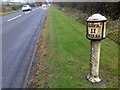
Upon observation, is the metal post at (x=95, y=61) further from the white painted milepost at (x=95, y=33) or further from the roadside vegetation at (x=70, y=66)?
the roadside vegetation at (x=70, y=66)

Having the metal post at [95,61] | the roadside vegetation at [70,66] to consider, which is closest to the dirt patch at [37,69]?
the roadside vegetation at [70,66]

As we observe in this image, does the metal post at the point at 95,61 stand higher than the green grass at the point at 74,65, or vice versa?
the metal post at the point at 95,61

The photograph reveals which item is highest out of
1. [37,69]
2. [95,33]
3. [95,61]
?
[95,33]

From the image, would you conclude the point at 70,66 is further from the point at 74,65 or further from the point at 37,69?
the point at 37,69

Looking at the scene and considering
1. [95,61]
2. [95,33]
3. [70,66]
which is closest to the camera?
[95,33]

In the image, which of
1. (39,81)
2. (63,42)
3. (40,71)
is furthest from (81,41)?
(39,81)

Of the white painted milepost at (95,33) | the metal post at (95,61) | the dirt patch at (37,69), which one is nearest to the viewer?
the white painted milepost at (95,33)

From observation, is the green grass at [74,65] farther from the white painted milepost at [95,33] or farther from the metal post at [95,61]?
the white painted milepost at [95,33]

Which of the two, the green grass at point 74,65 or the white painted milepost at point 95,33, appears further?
the green grass at point 74,65

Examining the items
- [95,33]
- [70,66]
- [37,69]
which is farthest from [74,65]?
[95,33]

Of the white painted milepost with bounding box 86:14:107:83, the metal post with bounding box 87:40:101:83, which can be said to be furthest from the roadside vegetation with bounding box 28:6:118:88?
the white painted milepost with bounding box 86:14:107:83

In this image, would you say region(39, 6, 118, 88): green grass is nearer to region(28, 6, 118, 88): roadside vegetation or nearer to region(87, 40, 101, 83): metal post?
region(28, 6, 118, 88): roadside vegetation

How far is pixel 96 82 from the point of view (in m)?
6.08

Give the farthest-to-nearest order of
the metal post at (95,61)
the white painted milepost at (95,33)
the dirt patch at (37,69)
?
the dirt patch at (37,69) → the metal post at (95,61) → the white painted milepost at (95,33)
